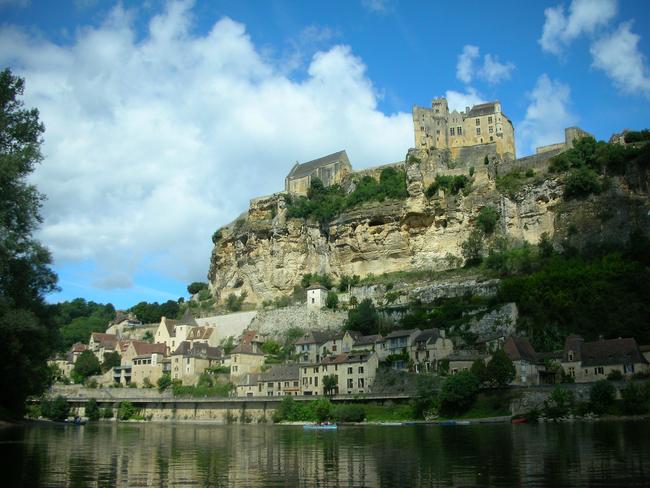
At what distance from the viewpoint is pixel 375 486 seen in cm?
2023

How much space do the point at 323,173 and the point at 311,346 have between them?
1585 inches

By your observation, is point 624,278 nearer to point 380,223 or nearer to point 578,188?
point 578,188

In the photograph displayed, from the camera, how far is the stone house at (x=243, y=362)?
71688mm

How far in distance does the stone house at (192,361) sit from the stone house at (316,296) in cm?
1188

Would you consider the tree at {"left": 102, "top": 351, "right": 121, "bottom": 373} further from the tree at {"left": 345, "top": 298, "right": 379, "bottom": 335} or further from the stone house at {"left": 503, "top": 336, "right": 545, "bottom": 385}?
the stone house at {"left": 503, "top": 336, "right": 545, "bottom": 385}

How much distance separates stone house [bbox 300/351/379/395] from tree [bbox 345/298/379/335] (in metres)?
5.87

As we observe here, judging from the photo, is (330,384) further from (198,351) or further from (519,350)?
(198,351)

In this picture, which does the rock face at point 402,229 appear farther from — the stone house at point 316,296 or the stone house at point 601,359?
the stone house at point 601,359

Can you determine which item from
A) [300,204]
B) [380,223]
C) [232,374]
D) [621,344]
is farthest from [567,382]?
[300,204]

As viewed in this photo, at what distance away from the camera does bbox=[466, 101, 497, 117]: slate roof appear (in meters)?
98.8

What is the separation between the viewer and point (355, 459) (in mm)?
27531

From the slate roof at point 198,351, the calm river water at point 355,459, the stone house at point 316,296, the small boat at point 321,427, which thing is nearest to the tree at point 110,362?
the slate roof at point 198,351

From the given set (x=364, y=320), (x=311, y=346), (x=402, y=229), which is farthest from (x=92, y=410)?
(x=402, y=229)

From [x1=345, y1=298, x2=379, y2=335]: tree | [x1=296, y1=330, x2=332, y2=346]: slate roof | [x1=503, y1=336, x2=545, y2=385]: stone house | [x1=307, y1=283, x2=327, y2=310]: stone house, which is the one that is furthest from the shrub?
[x1=503, y1=336, x2=545, y2=385]: stone house
